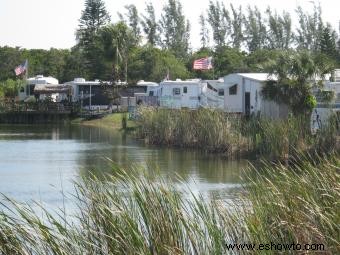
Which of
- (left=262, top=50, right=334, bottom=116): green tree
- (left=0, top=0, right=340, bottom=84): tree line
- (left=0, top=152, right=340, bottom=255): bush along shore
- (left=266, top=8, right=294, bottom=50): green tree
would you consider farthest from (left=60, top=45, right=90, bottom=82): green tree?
(left=0, top=152, right=340, bottom=255): bush along shore

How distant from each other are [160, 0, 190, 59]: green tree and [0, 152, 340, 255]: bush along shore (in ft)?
346

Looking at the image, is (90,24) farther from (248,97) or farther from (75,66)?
(248,97)

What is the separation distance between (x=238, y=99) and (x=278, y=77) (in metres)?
9.43

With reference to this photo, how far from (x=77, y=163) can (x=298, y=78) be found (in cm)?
1126

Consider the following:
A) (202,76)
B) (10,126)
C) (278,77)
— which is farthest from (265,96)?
(202,76)

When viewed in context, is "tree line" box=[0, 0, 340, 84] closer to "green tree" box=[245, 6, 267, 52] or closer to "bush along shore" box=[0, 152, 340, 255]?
"green tree" box=[245, 6, 267, 52]

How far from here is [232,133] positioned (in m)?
35.5

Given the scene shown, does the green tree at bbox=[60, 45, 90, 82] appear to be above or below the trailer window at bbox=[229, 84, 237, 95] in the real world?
above

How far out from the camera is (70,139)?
159ft

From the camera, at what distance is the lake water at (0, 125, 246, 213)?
882 inches

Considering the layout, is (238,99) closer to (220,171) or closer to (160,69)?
(220,171)

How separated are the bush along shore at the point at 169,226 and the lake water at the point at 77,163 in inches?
253

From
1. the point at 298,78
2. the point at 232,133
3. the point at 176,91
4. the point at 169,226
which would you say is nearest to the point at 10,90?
the point at 176,91

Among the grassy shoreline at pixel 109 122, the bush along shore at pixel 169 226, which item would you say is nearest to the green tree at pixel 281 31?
the grassy shoreline at pixel 109 122
